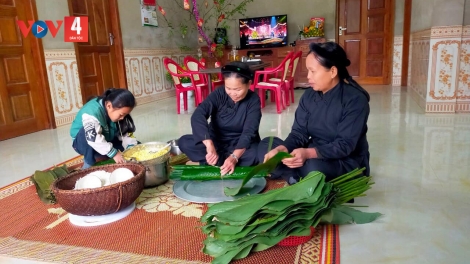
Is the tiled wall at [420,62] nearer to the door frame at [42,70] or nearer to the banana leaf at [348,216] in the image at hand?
the banana leaf at [348,216]

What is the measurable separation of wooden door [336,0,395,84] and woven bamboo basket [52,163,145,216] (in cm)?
635

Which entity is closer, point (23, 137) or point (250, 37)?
point (23, 137)

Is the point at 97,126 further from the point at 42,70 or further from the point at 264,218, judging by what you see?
the point at 42,70

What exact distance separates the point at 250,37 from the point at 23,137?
4965 millimetres

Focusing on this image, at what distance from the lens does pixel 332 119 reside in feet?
5.71

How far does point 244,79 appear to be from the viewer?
77.9 inches

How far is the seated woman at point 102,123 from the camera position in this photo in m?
2.10

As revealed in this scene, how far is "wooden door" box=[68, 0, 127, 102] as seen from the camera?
4.80 meters

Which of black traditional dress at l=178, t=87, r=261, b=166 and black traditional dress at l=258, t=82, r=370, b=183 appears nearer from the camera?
black traditional dress at l=258, t=82, r=370, b=183

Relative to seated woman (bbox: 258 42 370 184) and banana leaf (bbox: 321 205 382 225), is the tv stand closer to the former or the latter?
seated woman (bbox: 258 42 370 184)

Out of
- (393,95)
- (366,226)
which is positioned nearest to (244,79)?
(366,226)

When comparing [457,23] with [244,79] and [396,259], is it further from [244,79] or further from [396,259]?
[396,259]

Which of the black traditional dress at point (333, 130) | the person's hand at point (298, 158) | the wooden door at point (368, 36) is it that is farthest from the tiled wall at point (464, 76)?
the person's hand at point (298, 158)

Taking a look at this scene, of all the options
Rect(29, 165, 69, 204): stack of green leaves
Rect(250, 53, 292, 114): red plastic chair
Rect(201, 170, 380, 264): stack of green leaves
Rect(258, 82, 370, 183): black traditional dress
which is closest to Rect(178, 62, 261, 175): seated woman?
Rect(258, 82, 370, 183): black traditional dress
